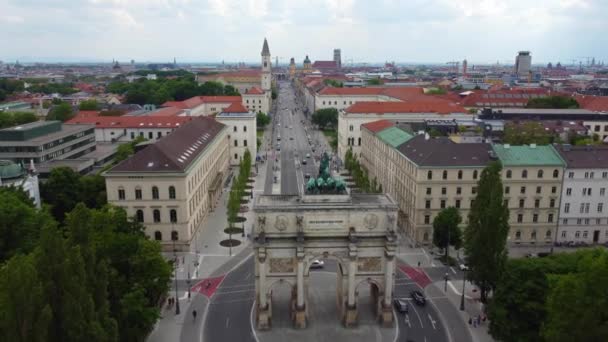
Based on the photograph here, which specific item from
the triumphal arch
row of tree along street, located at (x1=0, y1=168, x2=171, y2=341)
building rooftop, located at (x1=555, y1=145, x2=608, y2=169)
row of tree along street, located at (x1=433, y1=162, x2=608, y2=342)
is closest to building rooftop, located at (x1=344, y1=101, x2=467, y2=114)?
building rooftop, located at (x1=555, y1=145, x2=608, y2=169)

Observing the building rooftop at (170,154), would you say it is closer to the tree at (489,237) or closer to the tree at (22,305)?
the tree at (22,305)

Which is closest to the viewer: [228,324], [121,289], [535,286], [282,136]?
[535,286]

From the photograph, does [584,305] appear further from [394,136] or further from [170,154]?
[394,136]

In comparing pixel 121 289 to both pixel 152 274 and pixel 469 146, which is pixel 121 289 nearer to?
pixel 152 274

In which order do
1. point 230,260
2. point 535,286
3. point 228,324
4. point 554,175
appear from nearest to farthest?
point 535,286, point 228,324, point 230,260, point 554,175

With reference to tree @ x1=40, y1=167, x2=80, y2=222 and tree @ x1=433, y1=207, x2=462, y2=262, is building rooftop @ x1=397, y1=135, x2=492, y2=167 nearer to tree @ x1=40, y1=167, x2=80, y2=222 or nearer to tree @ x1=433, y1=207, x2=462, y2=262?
tree @ x1=433, y1=207, x2=462, y2=262

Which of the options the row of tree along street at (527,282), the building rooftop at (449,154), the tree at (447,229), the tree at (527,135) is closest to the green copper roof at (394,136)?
the building rooftop at (449,154)

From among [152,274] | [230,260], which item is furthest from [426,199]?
[152,274]
